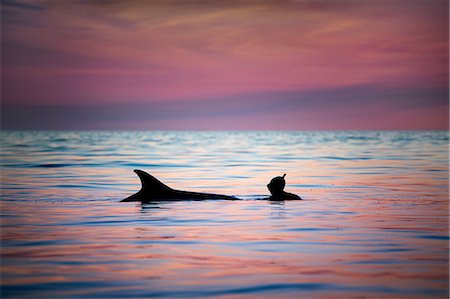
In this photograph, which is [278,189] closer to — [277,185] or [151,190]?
[277,185]

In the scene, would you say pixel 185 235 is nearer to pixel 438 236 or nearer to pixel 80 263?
pixel 80 263

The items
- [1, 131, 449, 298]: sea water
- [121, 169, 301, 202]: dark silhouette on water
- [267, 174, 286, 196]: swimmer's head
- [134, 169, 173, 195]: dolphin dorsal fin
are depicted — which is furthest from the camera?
[267, 174, 286, 196]: swimmer's head

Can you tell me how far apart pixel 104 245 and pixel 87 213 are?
5.25 meters

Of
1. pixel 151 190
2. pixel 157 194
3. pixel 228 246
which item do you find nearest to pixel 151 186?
pixel 151 190

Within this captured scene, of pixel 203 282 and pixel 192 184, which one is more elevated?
pixel 192 184

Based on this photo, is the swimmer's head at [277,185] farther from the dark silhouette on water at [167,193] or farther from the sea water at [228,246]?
the sea water at [228,246]

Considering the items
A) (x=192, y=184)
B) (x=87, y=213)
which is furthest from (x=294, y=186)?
(x=87, y=213)

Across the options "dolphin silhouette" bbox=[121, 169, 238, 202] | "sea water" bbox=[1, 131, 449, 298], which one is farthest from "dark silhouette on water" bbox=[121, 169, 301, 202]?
"sea water" bbox=[1, 131, 449, 298]

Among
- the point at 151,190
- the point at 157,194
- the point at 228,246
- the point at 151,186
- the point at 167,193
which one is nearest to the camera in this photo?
the point at 228,246

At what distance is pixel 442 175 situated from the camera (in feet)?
113

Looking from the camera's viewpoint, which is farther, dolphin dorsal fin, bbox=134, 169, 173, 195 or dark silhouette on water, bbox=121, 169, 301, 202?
dark silhouette on water, bbox=121, 169, 301, 202

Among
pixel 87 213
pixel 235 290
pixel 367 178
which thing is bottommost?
pixel 235 290

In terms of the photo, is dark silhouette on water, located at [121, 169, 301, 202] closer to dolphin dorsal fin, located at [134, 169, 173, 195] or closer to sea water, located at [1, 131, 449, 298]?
dolphin dorsal fin, located at [134, 169, 173, 195]

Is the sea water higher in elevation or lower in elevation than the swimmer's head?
lower
